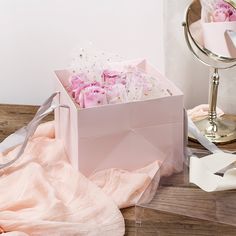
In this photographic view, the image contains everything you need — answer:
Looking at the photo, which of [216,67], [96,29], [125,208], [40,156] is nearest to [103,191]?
[125,208]

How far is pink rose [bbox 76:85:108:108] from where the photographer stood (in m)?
0.69

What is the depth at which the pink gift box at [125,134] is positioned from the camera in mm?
674

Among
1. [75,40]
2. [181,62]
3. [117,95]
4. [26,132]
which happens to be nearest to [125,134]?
[117,95]

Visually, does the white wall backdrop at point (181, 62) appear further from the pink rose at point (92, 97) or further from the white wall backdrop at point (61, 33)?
the pink rose at point (92, 97)

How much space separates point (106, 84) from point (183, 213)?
0.26 m

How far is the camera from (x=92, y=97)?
69 centimetres

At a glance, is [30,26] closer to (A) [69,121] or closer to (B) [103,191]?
(A) [69,121]

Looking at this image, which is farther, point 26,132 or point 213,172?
point 26,132

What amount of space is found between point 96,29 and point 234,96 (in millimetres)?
367

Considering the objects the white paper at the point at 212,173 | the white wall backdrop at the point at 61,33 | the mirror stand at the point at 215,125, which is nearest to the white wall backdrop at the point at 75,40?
the white wall backdrop at the point at 61,33

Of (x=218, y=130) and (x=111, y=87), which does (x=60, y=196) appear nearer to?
(x=111, y=87)

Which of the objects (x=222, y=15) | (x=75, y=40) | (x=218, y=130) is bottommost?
(x=218, y=130)

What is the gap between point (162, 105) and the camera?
701 mm

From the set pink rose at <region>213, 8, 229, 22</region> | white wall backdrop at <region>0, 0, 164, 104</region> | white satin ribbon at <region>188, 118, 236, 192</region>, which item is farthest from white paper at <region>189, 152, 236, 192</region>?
white wall backdrop at <region>0, 0, 164, 104</region>
